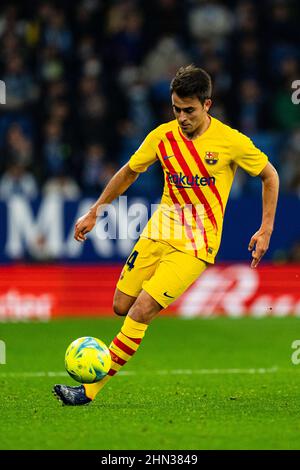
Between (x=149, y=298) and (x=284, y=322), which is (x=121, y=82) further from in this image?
(x=149, y=298)

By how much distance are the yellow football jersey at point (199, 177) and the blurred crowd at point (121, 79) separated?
740 cm

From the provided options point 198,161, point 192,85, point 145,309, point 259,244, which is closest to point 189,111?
point 192,85

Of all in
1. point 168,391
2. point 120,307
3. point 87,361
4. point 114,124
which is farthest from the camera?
point 114,124

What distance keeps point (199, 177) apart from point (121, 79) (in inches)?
388

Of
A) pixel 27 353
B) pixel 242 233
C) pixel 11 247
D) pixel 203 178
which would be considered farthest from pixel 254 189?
pixel 203 178

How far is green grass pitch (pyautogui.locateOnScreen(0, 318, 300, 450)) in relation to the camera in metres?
6.53

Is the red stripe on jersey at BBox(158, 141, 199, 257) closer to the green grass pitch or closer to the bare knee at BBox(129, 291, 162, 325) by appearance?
the bare knee at BBox(129, 291, 162, 325)

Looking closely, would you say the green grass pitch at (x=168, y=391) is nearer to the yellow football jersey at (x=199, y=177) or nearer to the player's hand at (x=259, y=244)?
the player's hand at (x=259, y=244)

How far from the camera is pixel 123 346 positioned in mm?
7801

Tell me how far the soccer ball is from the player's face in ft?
5.40

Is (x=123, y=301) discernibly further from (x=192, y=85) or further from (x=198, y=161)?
(x=192, y=85)

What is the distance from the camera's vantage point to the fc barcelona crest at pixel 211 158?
309 inches

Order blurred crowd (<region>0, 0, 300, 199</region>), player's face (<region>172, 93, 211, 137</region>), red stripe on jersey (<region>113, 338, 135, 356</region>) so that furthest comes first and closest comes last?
blurred crowd (<region>0, 0, 300, 199</region>)
red stripe on jersey (<region>113, 338, 135, 356</region>)
player's face (<region>172, 93, 211, 137</region>)

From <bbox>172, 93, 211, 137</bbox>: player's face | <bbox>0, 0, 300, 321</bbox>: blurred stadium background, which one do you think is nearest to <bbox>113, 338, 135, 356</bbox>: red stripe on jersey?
<bbox>172, 93, 211, 137</bbox>: player's face
